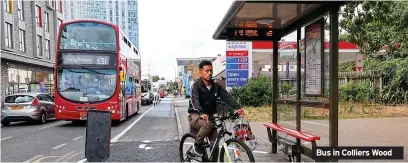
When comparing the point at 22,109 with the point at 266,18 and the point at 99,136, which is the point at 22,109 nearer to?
the point at 99,136

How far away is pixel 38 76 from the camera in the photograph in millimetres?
34188

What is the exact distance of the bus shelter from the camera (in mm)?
5090

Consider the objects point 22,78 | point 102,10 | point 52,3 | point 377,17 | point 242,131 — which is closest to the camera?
point 242,131

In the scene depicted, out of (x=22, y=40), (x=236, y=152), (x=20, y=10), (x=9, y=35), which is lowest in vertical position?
(x=236, y=152)

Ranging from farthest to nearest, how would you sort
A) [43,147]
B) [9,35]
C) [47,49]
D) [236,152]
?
1. [47,49]
2. [9,35]
3. [43,147]
4. [236,152]

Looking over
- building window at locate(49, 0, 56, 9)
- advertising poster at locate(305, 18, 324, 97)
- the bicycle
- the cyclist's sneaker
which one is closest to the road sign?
advertising poster at locate(305, 18, 324, 97)

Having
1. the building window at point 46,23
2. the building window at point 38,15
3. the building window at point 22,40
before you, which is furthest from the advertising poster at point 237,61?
the building window at point 46,23

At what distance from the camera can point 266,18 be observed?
664 cm

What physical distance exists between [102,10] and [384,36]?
53972 mm

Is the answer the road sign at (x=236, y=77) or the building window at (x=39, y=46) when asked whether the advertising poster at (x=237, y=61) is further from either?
the building window at (x=39, y=46)

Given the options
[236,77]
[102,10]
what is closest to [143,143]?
[236,77]

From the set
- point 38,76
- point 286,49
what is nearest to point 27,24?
point 38,76

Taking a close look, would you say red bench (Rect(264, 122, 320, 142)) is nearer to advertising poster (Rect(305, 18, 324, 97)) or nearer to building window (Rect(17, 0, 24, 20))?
advertising poster (Rect(305, 18, 324, 97))

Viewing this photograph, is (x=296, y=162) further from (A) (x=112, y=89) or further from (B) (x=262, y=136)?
(A) (x=112, y=89)
